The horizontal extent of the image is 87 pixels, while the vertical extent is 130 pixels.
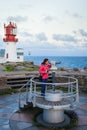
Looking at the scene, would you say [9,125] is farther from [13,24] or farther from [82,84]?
[13,24]

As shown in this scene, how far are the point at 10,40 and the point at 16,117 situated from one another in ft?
113

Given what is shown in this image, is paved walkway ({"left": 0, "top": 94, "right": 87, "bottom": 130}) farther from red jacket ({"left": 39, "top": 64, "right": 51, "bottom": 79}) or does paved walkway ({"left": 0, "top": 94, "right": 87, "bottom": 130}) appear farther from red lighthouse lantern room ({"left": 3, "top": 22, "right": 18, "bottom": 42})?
red lighthouse lantern room ({"left": 3, "top": 22, "right": 18, "bottom": 42})

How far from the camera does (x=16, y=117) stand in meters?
8.20

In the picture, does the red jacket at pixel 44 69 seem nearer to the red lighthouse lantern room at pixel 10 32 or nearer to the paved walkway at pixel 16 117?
the paved walkway at pixel 16 117

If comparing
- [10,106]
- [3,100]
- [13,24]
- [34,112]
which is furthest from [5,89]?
[13,24]

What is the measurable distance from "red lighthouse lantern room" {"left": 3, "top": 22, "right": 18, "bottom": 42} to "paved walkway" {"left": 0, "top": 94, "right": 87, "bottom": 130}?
31.7 meters

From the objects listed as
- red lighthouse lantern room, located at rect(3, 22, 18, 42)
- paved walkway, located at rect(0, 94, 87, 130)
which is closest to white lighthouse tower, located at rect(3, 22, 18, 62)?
red lighthouse lantern room, located at rect(3, 22, 18, 42)

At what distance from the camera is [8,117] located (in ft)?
27.1

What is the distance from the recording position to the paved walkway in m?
7.39

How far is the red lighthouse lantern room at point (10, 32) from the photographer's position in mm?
41219

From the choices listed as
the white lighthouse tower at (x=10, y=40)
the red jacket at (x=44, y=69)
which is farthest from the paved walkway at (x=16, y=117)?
the white lighthouse tower at (x=10, y=40)

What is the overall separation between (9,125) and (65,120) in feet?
5.57

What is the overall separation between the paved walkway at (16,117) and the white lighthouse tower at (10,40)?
31.7 meters

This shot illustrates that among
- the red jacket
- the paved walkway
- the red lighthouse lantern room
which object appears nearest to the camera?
the paved walkway
